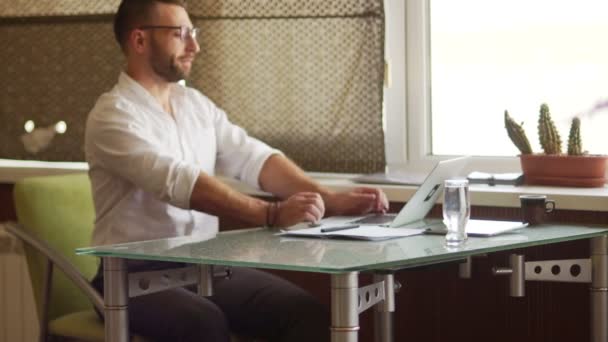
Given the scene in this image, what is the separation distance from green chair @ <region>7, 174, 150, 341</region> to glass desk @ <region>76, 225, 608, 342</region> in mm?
339

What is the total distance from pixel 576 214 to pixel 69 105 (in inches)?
70.4

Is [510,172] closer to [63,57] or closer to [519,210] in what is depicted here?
[519,210]

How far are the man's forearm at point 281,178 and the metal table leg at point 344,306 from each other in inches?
39.8

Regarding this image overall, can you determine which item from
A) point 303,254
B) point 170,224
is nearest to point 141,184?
point 170,224

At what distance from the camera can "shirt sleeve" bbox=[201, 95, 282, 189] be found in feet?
10.1

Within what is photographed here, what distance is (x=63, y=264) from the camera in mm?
2629

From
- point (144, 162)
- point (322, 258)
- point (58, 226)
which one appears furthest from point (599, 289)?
point (58, 226)

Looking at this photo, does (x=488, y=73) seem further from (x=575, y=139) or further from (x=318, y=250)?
(x=318, y=250)

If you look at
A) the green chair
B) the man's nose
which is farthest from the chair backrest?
the man's nose

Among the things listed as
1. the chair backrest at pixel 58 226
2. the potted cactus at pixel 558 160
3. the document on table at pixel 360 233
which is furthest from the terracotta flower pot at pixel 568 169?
the chair backrest at pixel 58 226

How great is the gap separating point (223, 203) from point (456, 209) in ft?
2.06

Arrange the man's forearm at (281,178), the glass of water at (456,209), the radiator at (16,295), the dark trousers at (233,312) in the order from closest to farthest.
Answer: the glass of water at (456,209) → the dark trousers at (233,312) → the man's forearm at (281,178) → the radiator at (16,295)

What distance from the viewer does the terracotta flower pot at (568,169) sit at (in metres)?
2.92

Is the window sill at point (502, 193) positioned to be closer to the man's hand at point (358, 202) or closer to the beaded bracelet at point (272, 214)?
the man's hand at point (358, 202)
